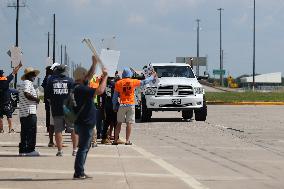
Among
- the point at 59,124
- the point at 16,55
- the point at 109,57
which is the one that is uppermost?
the point at 16,55

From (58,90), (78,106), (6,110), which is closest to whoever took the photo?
(78,106)

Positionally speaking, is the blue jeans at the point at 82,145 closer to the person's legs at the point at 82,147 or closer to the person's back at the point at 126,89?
the person's legs at the point at 82,147

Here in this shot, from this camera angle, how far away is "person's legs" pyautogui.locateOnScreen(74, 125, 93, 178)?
430 inches

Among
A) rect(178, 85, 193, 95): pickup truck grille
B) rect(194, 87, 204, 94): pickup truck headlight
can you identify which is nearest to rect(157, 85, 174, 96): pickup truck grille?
rect(178, 85, 193, 95): pickup truck grille

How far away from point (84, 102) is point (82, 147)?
0.65 m

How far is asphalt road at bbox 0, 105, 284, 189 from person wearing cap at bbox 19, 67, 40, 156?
0.94 ft

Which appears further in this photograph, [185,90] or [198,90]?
[198,90]

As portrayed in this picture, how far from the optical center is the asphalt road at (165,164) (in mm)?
10656

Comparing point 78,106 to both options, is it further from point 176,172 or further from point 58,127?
point 58,127

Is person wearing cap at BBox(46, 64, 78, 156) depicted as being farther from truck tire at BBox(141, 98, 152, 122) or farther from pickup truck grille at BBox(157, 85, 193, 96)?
truck tire at BBox(141, 98, 152, 122)

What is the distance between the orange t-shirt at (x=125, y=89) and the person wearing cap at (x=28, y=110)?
3090 millimetres

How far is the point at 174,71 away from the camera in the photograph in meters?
28.5

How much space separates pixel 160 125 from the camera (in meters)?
25.4

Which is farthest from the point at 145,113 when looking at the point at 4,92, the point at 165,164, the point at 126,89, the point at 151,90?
the point at 165,164
